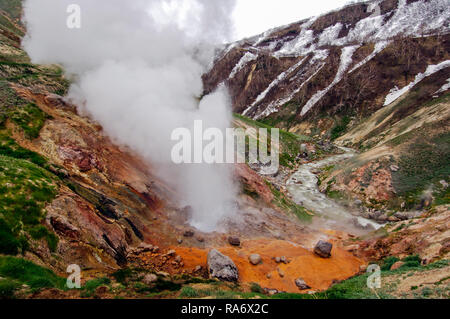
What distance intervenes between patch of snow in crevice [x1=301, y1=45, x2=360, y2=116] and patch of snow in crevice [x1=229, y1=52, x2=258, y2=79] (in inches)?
1374

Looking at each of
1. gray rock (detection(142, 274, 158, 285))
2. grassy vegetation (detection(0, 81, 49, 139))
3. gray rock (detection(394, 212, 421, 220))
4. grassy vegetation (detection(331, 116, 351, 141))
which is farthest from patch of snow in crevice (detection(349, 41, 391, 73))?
gray rock (detection(142, 274, 158, 285))

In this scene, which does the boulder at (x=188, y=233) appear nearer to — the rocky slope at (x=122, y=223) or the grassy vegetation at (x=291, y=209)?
the rocky slope at (x=122, y=223)

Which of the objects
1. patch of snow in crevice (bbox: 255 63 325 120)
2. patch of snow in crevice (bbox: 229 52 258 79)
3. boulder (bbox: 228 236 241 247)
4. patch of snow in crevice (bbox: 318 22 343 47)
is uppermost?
patch of snow in crevice (bbox: 318 22 343 47)

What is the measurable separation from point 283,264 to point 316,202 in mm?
12330

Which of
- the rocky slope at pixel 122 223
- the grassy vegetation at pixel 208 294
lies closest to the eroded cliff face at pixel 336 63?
the rocky slope at pixel 122 223

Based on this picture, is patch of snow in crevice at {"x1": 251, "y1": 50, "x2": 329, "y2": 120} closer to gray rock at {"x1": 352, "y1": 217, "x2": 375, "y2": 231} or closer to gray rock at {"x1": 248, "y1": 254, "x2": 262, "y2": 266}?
gray rock at {"x1": 352, "y1": 217, "x2": 375, "y2": 231}

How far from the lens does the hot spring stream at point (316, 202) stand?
17644 mm

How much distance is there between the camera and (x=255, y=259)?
10.9 metres

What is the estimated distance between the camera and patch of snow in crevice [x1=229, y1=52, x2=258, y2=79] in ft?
302

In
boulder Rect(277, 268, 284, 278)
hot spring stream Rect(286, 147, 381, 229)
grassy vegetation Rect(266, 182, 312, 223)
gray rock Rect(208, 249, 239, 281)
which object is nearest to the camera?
gray rock Rect(208, 249, 239, 281)

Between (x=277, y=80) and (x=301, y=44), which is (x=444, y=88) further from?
(x=301, y=44)

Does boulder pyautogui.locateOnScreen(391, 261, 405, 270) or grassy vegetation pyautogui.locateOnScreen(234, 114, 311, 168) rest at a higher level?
grassy vegetation pyautogui.locateOnScreen(234, 114, 311, 168)
